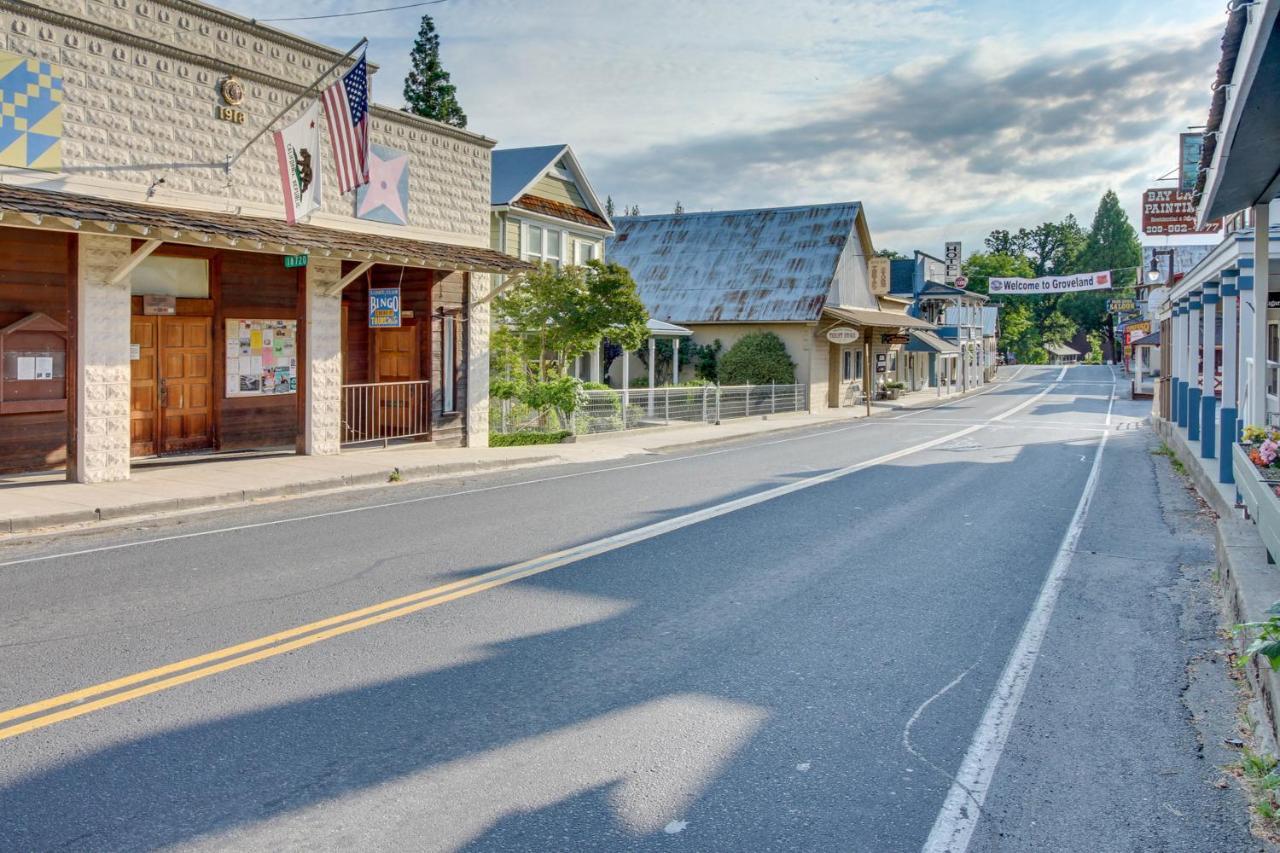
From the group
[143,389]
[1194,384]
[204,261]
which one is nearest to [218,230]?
[204,261]

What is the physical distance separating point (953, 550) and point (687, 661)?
464 cm

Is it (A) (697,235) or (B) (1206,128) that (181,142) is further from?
(A) (697,235)

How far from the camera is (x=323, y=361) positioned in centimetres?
1677

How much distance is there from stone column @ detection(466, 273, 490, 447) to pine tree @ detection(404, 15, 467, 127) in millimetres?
23265

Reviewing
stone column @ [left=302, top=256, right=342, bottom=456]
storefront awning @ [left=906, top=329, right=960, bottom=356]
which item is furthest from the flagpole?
storefront awning @ [left=906, top=329, right=960, bottom=356]

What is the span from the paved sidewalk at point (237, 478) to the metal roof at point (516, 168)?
28.0 ft

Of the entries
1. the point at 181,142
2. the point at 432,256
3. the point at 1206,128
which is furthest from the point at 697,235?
the point at 1206,128

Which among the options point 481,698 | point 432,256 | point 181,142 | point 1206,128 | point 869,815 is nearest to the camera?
point 869,815

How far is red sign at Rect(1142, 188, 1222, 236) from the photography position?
29.3 m

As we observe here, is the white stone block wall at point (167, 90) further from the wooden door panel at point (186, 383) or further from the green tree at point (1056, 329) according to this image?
the green tree at point (1056, 329)

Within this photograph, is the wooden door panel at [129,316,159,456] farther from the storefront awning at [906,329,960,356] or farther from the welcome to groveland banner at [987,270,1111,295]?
the welcome to groveland banner at [987,270,1111,295]

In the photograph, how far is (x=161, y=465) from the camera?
14750 millimetres

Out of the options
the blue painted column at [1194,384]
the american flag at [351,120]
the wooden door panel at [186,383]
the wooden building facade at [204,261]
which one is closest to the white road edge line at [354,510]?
the wooden building facade at [204,261]

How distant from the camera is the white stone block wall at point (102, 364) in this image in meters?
12.9
